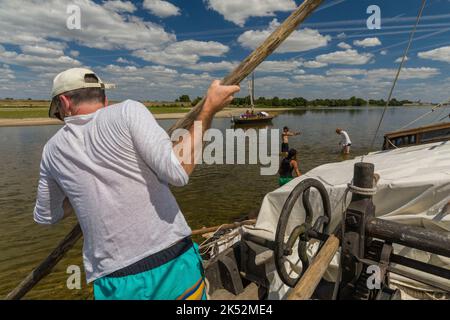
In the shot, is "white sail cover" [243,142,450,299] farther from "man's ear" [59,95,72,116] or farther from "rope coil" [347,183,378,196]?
"man's ear" [59,95,72,116]

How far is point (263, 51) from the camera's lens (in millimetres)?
1544

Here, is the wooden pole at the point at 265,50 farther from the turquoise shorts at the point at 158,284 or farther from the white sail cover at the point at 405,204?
the white sail cover at the point at 405,204

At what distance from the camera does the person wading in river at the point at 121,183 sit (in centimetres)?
135

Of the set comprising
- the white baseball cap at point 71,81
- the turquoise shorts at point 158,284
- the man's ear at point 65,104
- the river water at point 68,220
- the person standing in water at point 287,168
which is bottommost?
the river water at point 68,220

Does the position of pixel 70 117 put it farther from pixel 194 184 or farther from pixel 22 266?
pixel 194 184

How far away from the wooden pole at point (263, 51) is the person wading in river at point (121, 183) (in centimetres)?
7

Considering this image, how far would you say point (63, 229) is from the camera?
28.6 ft

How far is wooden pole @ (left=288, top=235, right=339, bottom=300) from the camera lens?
1691 millimetres

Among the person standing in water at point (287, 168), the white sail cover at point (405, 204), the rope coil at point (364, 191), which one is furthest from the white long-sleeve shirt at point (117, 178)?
the person standing in water at point (287, 168)

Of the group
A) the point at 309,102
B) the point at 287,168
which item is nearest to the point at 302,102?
the point at 309,102

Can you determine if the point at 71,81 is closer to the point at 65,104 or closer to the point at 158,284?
the point at 65,104

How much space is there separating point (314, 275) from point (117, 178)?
1454mm

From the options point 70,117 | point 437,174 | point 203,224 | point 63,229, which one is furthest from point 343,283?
point 63,229

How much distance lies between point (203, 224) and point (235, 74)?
24.9 ft
